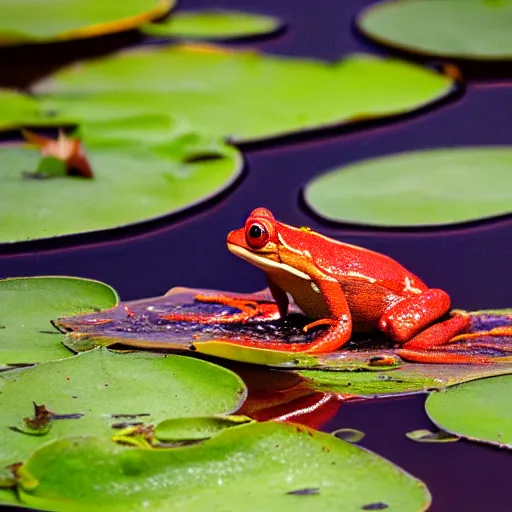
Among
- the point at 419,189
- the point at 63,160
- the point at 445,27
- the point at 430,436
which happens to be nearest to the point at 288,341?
the point at 430,436

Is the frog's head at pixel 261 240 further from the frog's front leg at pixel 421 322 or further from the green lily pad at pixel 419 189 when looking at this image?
the green lily pad at pixel 419 189

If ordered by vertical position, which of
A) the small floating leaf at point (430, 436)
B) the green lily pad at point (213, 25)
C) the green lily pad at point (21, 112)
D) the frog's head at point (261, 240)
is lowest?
the small floating leaf at point (430, 436)

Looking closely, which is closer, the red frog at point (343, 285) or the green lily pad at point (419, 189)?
the red frog at point (343, 285)

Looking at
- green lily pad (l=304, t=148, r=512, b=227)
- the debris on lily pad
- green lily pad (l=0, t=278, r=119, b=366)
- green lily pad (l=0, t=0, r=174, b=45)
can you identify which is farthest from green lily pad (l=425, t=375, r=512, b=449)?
green lily pad (l=0, t=0, r=174, b=45)

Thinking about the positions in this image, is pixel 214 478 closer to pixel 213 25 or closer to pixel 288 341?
pixel 288 341

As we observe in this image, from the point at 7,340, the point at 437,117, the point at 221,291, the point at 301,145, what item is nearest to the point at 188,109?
the point at 301,145

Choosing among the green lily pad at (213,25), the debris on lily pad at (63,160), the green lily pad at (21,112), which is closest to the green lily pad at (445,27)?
the green lily pad at (213,25)

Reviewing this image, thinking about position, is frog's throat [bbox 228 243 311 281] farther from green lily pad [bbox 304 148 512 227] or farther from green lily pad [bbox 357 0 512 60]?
green lily pad [bbox 357 0 512 60]
